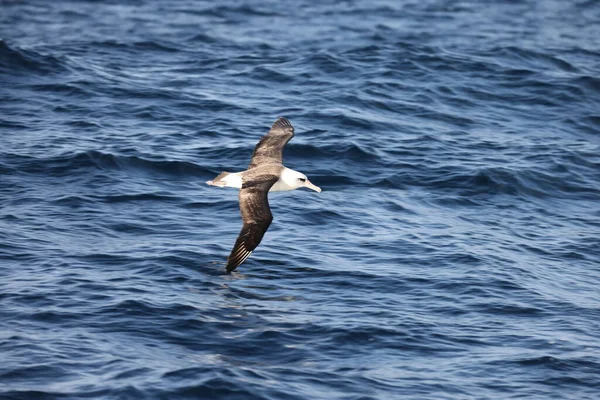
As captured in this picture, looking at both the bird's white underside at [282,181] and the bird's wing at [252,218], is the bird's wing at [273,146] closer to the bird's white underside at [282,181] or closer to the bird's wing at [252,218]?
the bird's white underside at [282,181]

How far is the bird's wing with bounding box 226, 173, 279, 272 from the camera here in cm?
1327

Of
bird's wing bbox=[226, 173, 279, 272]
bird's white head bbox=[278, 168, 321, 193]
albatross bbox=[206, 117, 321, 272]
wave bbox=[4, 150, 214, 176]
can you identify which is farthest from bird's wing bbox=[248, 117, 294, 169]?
wave bbox=[4, 150, 214, 176]

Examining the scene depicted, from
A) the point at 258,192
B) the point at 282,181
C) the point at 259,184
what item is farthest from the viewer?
the point at 282,181

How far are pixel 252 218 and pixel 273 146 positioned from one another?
3552 mm

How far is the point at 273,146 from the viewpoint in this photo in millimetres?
16922

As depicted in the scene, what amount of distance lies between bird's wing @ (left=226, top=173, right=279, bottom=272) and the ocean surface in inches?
27.7

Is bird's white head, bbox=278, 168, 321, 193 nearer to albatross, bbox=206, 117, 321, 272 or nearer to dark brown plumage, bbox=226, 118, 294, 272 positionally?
albatross, bbox=206, 117, 321, 272

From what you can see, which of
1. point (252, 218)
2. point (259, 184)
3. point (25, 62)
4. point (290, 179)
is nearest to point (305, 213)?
point (290, 179)

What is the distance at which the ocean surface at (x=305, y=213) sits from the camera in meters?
12.0

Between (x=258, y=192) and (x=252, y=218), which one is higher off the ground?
(x=258, y=192)

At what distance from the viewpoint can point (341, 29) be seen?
31469 millimetres

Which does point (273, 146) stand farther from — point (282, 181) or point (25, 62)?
point (25, 62)

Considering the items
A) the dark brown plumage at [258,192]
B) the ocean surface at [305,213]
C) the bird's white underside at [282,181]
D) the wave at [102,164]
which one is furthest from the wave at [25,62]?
the bird's white underside at [282,181]

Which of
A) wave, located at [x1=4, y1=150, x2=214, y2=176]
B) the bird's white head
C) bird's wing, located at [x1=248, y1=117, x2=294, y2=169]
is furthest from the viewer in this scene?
wave, located at [x1=4, y1=150, x2=214, y2=176]
